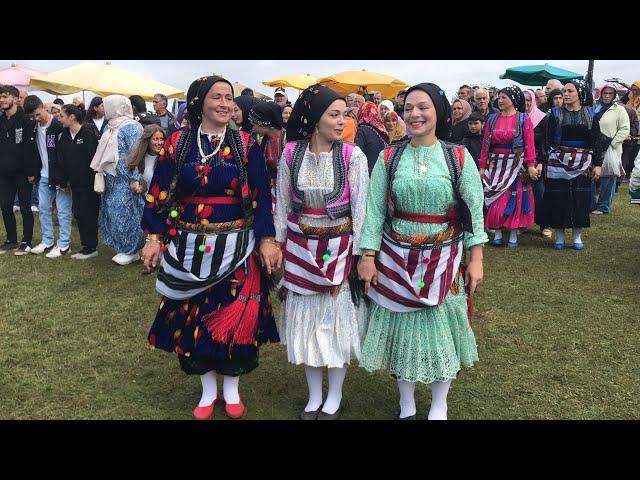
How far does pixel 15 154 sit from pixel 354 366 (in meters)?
5.16

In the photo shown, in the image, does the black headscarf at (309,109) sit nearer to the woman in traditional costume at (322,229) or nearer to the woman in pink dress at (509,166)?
the woman in traditional costume at (322,229)

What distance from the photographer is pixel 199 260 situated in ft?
10.3

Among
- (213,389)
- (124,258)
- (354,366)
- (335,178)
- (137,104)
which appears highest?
(137,104)

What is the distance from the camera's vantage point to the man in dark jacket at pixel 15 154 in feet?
22.5

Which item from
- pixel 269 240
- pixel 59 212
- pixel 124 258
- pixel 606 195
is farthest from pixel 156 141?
pixel 606 195

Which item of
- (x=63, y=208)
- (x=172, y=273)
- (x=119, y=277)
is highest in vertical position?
(x=172, y=273)

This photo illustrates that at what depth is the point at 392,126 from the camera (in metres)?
6.79

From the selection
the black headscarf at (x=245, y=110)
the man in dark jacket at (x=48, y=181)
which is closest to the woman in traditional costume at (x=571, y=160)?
the black headscarf at (x=245, y=110)

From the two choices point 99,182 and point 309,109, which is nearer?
point 309,109

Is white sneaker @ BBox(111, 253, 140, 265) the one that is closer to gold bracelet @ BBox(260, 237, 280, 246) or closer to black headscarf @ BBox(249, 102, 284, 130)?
black headscarf @ BBox(249, 102, 284, 130)

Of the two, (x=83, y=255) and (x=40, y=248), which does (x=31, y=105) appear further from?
(x=83, y=255)
